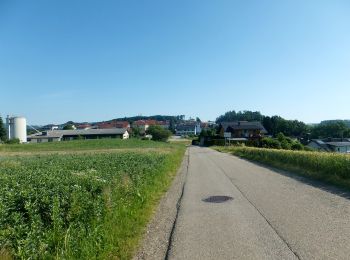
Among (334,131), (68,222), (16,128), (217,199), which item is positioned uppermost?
(16,128)

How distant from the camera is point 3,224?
19.1 feet

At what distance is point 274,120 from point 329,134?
18589mm

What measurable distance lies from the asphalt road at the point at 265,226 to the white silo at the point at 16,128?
11914cm

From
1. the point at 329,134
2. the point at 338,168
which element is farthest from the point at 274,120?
the point at 338,168

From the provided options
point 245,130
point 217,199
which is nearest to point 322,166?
point 217,199

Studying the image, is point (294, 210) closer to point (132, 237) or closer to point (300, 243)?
point (300, 243)

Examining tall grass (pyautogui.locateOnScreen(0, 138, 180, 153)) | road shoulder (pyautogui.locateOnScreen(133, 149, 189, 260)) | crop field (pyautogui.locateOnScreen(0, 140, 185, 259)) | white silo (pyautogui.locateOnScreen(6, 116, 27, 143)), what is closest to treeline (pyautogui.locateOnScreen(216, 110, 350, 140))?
tall grass (pyautogui.locateOnScreen(0, 138, 180, 153))

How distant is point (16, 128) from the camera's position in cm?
12075

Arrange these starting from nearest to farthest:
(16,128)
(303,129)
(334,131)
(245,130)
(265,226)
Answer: (265,226) → (245,130) → (334,131) → (16,128) → (303,129)

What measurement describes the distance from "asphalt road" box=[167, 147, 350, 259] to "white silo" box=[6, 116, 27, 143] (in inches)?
4691

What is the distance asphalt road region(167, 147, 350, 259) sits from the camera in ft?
21.1

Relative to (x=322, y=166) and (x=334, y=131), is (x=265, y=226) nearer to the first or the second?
(x=322, y=166)

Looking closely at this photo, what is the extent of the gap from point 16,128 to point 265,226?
125 meters

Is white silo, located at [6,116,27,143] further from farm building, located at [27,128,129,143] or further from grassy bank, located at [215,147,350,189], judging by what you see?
grassy bank, located at [215,147,350,189]
